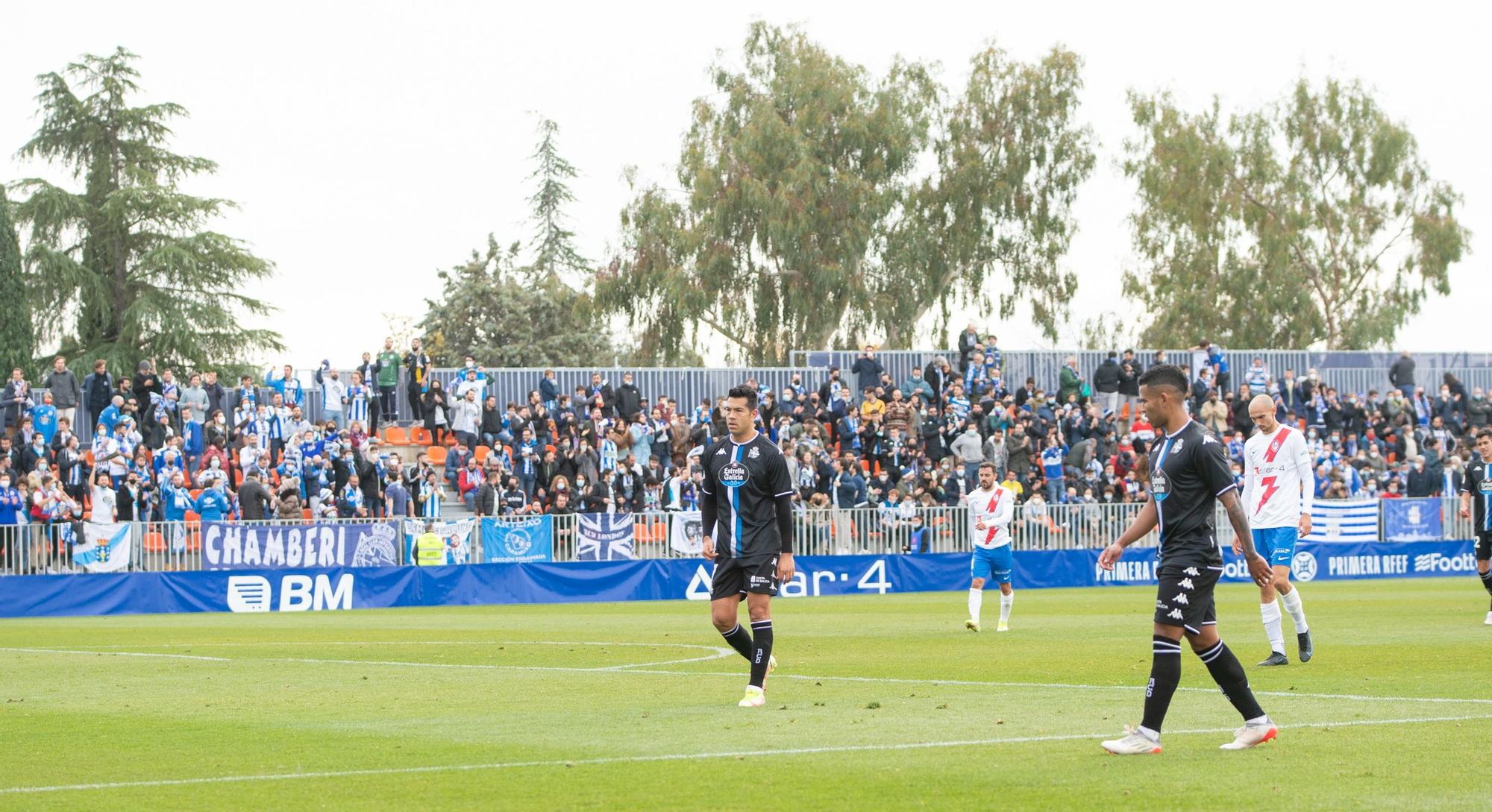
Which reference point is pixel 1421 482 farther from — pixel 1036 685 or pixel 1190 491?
pixel 1190 491

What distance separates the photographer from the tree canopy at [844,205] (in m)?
60.3

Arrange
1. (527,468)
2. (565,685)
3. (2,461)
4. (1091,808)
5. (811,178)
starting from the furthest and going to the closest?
(811,178)
(527,468)
(2,461)
(565,685)
(1091,808)

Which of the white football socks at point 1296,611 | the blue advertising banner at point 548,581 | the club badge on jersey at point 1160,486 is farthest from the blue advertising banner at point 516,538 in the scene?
the club badge on jersey at point 1160,486

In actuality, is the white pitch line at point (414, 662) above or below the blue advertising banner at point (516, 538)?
below

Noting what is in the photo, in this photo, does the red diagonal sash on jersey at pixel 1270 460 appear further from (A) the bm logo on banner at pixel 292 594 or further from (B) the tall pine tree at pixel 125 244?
(B) the tall pine tree at pixel 125 244

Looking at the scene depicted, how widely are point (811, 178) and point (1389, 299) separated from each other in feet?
89.4

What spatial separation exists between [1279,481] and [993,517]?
19.0 ft

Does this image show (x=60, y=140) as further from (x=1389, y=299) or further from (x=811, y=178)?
(x=1389, y=299)

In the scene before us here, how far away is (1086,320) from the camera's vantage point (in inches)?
2879

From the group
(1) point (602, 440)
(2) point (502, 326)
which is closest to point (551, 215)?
(2) point (502, 326)

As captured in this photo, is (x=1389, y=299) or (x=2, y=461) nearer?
(x=2, y=461)

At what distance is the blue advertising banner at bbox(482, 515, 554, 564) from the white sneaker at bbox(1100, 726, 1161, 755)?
85.0ft

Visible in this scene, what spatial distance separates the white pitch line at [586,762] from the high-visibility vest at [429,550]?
2477cm

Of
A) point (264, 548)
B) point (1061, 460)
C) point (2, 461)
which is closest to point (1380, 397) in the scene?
point (1061, 460)
